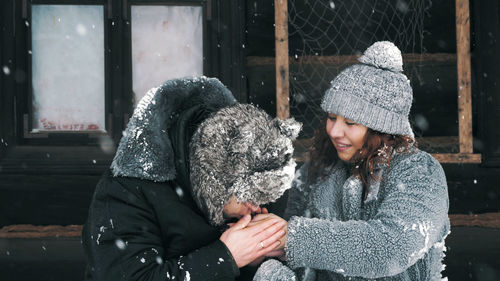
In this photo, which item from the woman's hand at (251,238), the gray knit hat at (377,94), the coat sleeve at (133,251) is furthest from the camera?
the gray knit hat at (377,94)

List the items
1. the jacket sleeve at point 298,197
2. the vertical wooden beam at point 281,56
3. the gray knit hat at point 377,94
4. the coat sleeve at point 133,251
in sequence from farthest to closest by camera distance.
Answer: the vertical wooden beam at point 281,56, the jacket sleeve at point 298,197, the gray knit hat at point 377,94, the coat sleeve at point 133,251

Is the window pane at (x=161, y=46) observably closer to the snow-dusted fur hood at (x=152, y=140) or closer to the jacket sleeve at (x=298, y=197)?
the jacket sleeve at (x=298, y=197)

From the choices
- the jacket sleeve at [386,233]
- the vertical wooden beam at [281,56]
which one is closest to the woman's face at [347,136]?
the jacket sleeve at [386,233]

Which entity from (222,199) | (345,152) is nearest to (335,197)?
(345,152)

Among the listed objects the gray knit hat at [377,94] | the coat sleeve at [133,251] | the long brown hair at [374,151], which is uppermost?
the gray knit hat at [377,94]

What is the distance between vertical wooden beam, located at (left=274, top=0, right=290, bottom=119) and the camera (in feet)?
14.8

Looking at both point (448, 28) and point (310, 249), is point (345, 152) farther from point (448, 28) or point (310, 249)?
point (448, 28)

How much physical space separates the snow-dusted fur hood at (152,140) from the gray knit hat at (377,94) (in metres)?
0.67

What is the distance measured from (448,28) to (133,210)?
371 centimetres

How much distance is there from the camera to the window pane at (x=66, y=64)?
177 inches

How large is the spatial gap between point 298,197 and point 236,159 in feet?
2.25

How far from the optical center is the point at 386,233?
2.01 m

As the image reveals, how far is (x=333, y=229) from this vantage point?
2088mm

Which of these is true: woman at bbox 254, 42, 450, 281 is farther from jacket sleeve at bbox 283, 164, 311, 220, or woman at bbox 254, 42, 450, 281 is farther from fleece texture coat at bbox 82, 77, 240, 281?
fleece texture coat at bbox 82, 77, 240, 281
